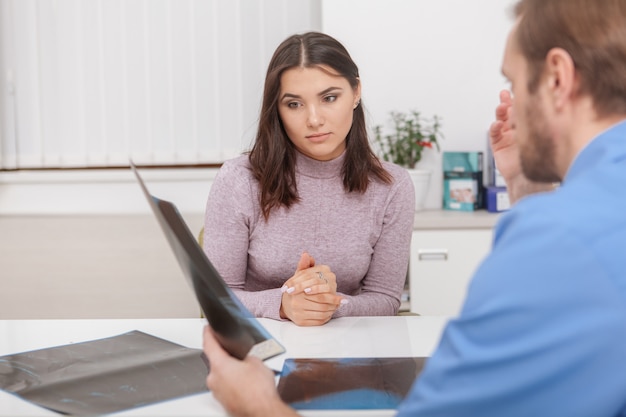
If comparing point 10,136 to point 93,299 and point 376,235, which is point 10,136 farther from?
point 376,235

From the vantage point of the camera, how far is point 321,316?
156 centimetres

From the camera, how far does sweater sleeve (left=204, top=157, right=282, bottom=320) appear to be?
187cm

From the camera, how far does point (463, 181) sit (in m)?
2.93

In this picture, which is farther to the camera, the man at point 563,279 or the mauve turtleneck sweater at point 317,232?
the mauve turtleneck sweater at point 317,232

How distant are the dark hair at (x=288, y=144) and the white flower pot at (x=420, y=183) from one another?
33.1 inches

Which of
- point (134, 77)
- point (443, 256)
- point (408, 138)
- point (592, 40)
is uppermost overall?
point (134, 77)

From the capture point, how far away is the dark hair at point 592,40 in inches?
31.3

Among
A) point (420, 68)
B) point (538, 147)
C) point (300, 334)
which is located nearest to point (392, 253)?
point (300, 334)

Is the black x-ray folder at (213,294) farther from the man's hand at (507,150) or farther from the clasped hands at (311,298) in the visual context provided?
the man's hand at (507,150)

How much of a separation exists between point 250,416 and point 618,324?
1.75 feet

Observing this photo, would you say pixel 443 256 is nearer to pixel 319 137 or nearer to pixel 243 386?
pixel 319 137

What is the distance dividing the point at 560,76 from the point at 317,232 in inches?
45.6

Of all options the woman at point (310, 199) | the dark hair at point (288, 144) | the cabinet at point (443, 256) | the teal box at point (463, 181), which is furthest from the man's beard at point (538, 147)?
the teal box at point (463, 181)

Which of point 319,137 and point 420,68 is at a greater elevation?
point 420,68
